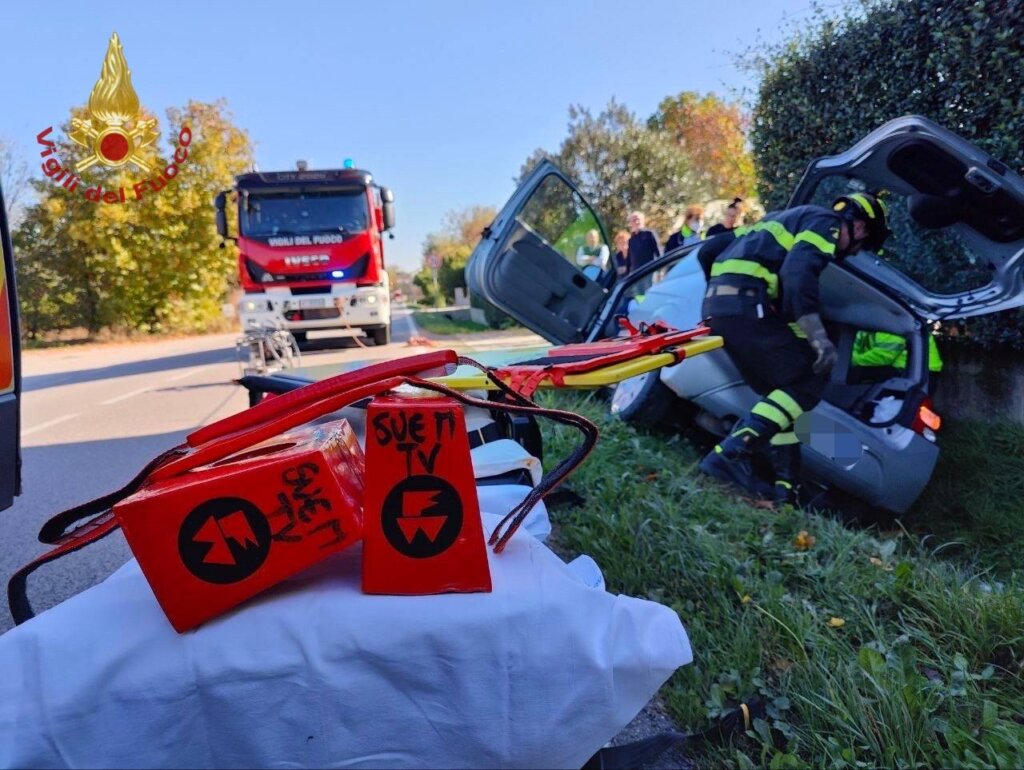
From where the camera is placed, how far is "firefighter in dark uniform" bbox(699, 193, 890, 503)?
3.56 meters

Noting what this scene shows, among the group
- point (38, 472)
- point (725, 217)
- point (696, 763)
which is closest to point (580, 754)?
point (696, 763)

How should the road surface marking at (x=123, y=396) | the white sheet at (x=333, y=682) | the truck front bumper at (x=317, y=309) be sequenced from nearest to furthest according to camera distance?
the white sheet at (x=333, y=682), the road surface marking at (x=123, y=396), the truck front bumper at (x=317, y=309)

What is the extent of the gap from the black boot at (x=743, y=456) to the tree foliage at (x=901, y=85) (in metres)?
1.62

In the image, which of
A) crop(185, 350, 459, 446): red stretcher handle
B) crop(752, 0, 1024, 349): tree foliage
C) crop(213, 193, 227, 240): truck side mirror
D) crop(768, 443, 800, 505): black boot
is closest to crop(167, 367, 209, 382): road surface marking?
crop(213, 193, 227, 240): truck side mirror

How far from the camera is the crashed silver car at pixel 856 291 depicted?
3.66 m

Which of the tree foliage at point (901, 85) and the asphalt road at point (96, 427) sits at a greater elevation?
the tree foliage at point (901, 85)

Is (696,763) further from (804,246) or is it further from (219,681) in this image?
(804,246)

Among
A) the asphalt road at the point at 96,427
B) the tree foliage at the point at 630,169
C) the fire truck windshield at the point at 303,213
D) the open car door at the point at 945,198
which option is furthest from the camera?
the tree foliage at the point at 630,169

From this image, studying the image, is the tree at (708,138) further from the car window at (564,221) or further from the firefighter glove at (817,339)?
the firefighter glove at (817,339)

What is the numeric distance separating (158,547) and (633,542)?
1.91m

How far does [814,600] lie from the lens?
241 cm

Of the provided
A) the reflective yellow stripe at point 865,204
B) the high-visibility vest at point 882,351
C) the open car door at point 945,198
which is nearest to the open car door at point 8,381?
the reflective yellow stripe at point 865,204

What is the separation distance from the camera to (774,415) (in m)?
3.72

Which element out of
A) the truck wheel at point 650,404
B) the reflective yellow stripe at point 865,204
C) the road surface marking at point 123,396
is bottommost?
the road surface marking at point 123,396
